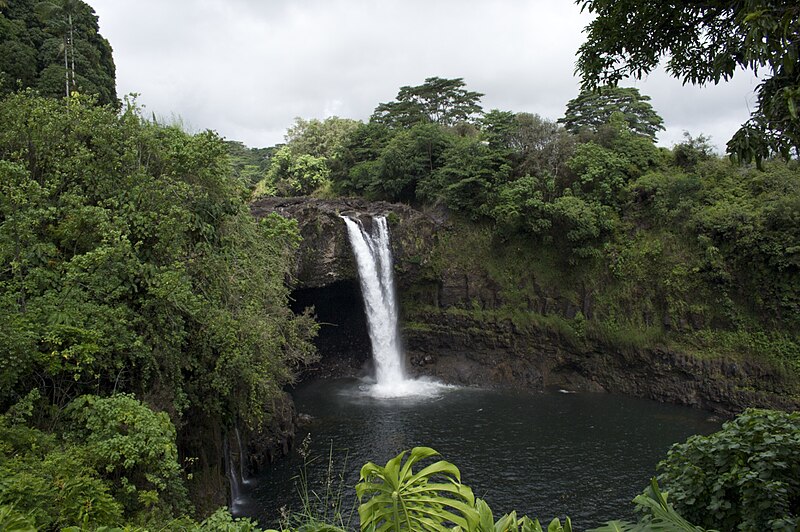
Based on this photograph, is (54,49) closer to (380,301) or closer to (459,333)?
(380,301)

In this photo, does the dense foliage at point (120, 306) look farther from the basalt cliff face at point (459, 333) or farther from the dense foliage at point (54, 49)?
the dense foliage at point (54, 49)

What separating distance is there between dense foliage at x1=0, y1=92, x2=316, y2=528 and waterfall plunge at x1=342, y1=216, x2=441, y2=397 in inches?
416

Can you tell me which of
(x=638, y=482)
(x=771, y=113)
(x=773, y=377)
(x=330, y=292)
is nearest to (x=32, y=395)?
(x=771, y=113)

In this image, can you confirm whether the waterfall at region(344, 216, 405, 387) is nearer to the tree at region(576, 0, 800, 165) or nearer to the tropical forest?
the tropical forest

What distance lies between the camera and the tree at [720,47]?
394 cm

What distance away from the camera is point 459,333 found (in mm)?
23609

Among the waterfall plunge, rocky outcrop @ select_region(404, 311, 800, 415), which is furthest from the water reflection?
the waterfall plunge

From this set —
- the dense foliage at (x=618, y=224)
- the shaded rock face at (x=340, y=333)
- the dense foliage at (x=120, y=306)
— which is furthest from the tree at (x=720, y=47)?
the shaded rock face at (x=340, y=333)

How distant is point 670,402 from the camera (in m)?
19.4

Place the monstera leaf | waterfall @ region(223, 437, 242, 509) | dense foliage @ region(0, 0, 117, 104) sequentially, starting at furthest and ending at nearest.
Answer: dense foliage @ region(0, 0, 117, 104) < waterfall @ region(223, 437, 242, 509) < the monstera leaf

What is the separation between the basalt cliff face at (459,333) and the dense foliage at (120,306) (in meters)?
10.4

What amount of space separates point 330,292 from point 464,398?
8364mm

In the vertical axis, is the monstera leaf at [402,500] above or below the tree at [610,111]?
below

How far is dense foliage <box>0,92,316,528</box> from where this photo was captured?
632 centimetres
